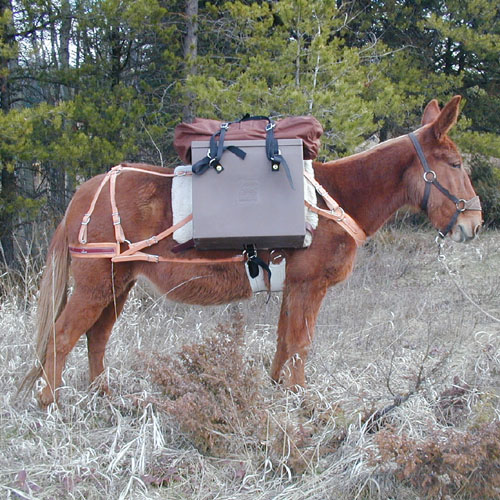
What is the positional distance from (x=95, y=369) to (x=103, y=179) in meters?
Answer: 1.37

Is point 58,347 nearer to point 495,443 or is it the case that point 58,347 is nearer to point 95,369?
point 95,369

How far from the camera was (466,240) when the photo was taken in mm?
3660

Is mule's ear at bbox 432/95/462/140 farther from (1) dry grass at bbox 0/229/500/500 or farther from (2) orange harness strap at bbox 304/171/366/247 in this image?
(1) dry grass at bbox 0/229/500/500

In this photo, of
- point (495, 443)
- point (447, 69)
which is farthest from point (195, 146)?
point (447, 69)

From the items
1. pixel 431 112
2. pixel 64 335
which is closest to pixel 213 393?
pixel 64 335

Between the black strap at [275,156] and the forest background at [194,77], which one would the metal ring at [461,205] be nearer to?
the black strap at [275,156]

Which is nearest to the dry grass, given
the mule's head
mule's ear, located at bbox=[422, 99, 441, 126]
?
the mule's head

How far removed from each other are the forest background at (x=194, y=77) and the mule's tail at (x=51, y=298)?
94.0 inches

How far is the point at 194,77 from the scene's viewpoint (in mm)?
7105

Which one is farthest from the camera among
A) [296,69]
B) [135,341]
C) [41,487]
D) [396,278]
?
[396,278]

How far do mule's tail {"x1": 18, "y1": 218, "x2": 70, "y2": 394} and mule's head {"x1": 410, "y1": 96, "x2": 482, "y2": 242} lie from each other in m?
2.48

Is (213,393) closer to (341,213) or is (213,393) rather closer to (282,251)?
(282,251)

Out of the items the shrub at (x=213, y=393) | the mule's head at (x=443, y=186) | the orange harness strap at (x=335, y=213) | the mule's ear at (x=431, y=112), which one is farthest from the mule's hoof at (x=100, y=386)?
the mule's ear at (x=431, y=112)

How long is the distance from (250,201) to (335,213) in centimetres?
61
